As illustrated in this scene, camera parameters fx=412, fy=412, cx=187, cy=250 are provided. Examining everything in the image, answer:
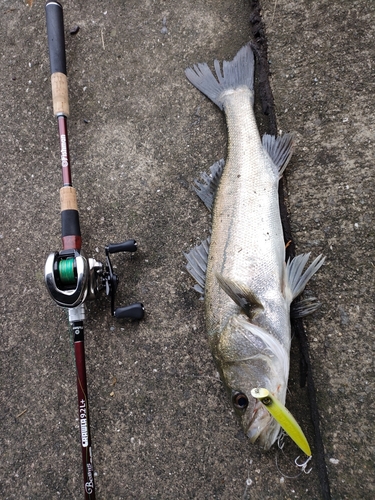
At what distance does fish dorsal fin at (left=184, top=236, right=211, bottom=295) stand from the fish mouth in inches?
28.4

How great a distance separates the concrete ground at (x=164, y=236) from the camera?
2188mm

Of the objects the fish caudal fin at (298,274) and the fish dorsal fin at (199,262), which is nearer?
the fish caudal fin at (298,274)

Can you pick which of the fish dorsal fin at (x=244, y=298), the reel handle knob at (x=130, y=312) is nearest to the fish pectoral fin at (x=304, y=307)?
the fish dorsal fin at (x=244, y=298)

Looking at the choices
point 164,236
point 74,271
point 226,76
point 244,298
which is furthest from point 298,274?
point 226,76

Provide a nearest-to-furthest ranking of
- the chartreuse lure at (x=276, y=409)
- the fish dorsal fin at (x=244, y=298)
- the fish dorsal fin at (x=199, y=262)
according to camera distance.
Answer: the chartreuse lure at (x=276, y=409) < the fish dorsal fin at (x=244, y=298) < the fish dorsal fin at (x=199, y=262)

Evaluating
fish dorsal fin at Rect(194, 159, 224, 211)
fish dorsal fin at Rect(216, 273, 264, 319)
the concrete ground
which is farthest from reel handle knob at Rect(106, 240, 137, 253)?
fish dorsal fin at Rect(216, 273, 264, 319)

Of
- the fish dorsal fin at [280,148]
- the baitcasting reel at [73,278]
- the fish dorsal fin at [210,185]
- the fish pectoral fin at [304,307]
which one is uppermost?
the fish dorsal fin at [280,148]

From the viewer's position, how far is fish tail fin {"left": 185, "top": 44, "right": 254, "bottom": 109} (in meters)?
2.56

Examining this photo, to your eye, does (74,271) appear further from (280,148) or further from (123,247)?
(280,148)

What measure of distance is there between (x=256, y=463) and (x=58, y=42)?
289cm

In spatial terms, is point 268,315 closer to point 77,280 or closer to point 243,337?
point 243,337

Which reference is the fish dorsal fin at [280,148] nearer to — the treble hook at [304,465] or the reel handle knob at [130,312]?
the reel handle knob at [130,312]

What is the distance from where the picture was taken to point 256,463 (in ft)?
7.16

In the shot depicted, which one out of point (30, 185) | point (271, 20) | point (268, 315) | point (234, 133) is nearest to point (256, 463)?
point (268, 315)
